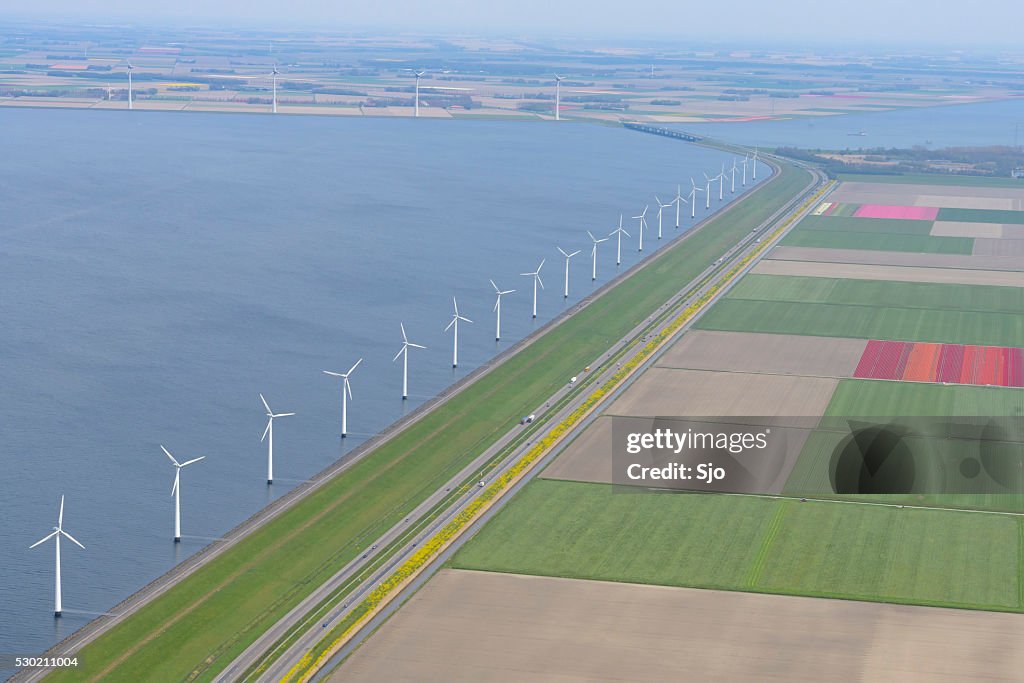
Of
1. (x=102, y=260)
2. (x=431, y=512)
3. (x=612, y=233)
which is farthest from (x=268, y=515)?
(x=612, y=233)

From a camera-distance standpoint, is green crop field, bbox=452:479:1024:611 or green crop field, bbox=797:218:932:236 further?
green crop field, bbox=797:218:932:236

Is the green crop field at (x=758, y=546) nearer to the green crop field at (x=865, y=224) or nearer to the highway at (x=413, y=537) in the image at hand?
the highway at (x=413, y=537)

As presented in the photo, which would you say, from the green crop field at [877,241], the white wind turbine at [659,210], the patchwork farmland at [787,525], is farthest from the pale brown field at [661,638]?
the white wind turbine at [659,210]

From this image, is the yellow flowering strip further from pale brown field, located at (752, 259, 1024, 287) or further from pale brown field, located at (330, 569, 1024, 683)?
pale brown field, located at (752, 259, 1024, 287)

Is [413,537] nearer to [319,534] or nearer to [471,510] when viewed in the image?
[471,510]

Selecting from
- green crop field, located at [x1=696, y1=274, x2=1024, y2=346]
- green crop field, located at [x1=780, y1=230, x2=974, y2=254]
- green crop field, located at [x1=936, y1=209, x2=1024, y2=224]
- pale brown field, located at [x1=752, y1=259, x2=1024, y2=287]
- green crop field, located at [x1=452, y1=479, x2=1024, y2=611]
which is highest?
green crop field, located at [x1=936, y1=209, x2=1024, y2=224]

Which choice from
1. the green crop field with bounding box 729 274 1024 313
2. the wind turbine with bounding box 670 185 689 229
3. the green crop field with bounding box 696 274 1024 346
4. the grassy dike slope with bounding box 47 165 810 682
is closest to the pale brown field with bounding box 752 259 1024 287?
the green crop field with bounding box 729 274 1024 313

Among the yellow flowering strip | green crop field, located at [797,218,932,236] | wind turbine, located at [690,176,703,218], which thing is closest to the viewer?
the yellow flowering strip
